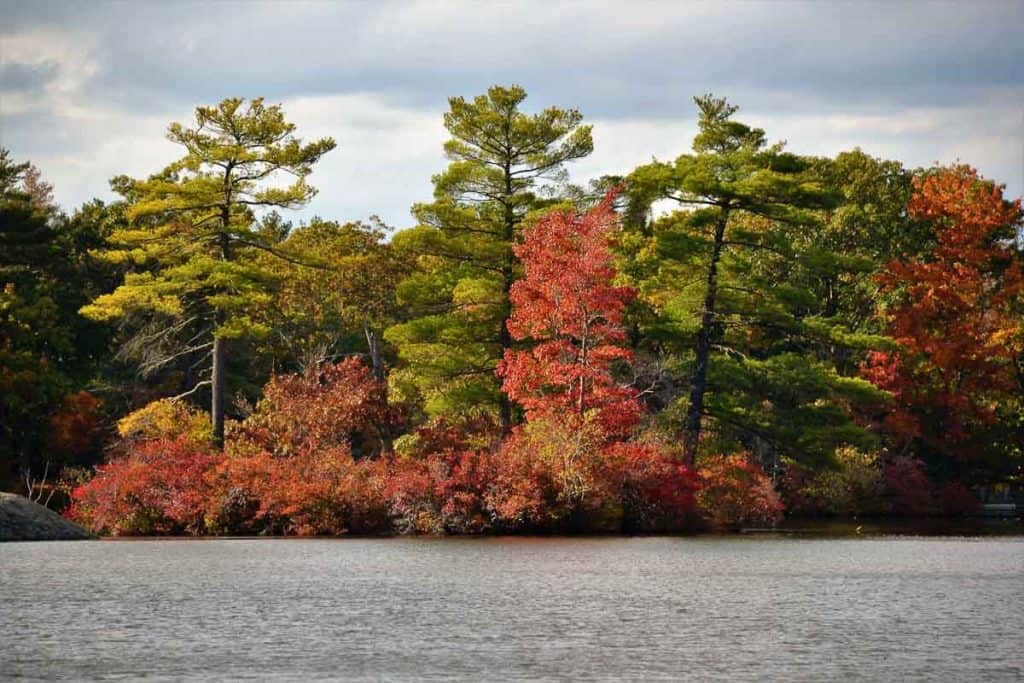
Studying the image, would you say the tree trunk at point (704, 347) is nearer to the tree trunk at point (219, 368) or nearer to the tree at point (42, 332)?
the tree trunk at point (219, 368)

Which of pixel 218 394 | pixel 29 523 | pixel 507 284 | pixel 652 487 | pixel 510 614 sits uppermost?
pixel 507 284

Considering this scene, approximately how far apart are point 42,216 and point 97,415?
8.43m

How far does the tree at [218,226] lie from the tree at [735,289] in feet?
43.0

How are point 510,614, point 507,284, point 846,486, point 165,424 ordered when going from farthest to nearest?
point 846,486
point 507,284
point 165,424
point 510,614

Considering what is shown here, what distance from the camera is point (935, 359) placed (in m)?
59.7

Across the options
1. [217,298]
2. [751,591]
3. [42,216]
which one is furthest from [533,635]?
[42,216]

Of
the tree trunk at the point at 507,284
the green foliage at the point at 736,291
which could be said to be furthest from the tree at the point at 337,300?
the green foliage at the point at 736,291

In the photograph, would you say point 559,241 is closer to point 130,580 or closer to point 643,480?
point 643,480

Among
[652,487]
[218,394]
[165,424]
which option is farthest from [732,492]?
[165,424]

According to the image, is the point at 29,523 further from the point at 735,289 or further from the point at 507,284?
the point at 735,289

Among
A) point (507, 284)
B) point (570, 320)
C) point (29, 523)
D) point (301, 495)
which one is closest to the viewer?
point (29, 523)

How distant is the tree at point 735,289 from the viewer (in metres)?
50.1

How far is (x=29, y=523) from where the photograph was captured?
132 ft

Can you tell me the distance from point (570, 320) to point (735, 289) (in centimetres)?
848
